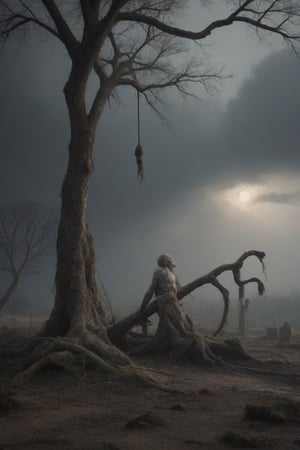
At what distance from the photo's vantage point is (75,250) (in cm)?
1147

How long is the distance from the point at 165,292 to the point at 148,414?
6.18m

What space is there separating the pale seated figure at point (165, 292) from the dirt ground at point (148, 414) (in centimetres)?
239

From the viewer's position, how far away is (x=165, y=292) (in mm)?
11555

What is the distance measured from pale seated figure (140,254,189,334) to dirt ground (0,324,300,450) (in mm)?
2390

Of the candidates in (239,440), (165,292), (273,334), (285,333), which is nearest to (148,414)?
(239,440)

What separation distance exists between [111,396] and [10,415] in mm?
1746

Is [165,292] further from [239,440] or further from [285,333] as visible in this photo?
[285,333]

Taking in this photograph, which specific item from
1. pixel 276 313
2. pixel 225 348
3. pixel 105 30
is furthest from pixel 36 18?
pixel 276 313

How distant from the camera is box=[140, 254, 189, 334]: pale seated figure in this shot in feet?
37.5

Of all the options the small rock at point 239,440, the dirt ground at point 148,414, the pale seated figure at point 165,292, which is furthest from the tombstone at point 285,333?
the small rock at point 239,440

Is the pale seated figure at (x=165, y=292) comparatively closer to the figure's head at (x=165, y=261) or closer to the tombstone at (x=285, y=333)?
the figure's head at (x=165, y=261)

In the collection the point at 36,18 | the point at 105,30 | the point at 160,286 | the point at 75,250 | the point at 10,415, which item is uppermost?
the point at 36,18

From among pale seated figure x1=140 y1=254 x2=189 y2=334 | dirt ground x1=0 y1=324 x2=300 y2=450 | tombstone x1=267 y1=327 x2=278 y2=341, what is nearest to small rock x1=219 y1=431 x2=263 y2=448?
dirt ground x1=0 y1=324 x2=300 y2=450

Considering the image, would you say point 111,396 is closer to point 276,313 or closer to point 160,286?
point 160,286
